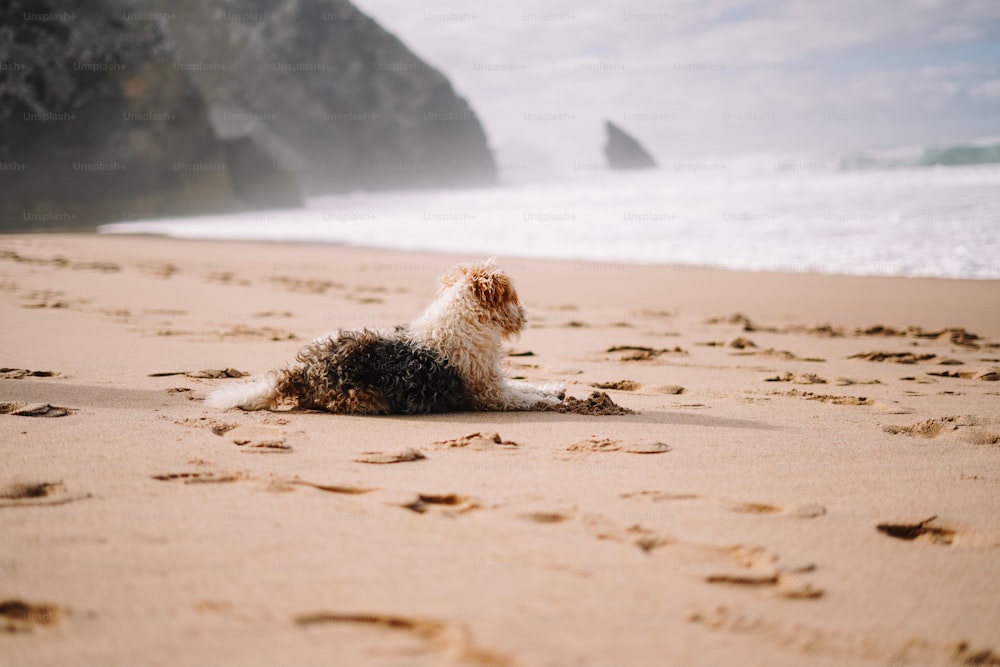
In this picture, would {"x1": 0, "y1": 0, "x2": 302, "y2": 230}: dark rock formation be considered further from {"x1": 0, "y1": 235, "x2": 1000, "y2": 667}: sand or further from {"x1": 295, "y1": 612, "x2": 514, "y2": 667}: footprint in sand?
{"x1": 295, "y1": 612, "x2": 514, "y2": 667}: footprint in sand

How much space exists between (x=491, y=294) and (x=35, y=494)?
2561mm

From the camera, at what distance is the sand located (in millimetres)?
1934

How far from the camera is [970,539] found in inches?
104

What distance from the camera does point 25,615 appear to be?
6.43 ft

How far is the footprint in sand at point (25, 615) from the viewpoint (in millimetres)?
1908

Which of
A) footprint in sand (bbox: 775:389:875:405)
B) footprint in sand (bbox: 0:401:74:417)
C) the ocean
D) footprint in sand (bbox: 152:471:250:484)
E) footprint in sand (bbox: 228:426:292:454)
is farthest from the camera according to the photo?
the ocean

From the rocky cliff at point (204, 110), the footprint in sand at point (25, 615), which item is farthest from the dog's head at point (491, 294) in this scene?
the rocky cliff at point (204, 110)

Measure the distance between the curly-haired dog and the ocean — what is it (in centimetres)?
801

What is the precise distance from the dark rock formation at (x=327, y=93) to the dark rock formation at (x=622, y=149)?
68.6ft

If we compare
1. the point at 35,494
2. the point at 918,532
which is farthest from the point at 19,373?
the point at 918,532

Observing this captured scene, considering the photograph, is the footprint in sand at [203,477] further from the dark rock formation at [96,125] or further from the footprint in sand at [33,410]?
the dark rock formation at [96,125]

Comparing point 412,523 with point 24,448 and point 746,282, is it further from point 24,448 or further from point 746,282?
point 746,282

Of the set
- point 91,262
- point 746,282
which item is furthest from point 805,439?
point 91,262

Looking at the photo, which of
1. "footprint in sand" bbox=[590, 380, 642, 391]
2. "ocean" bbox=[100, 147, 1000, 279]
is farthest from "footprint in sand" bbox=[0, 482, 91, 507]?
"ocean" bbox=[100, 147, 1000, 279]
